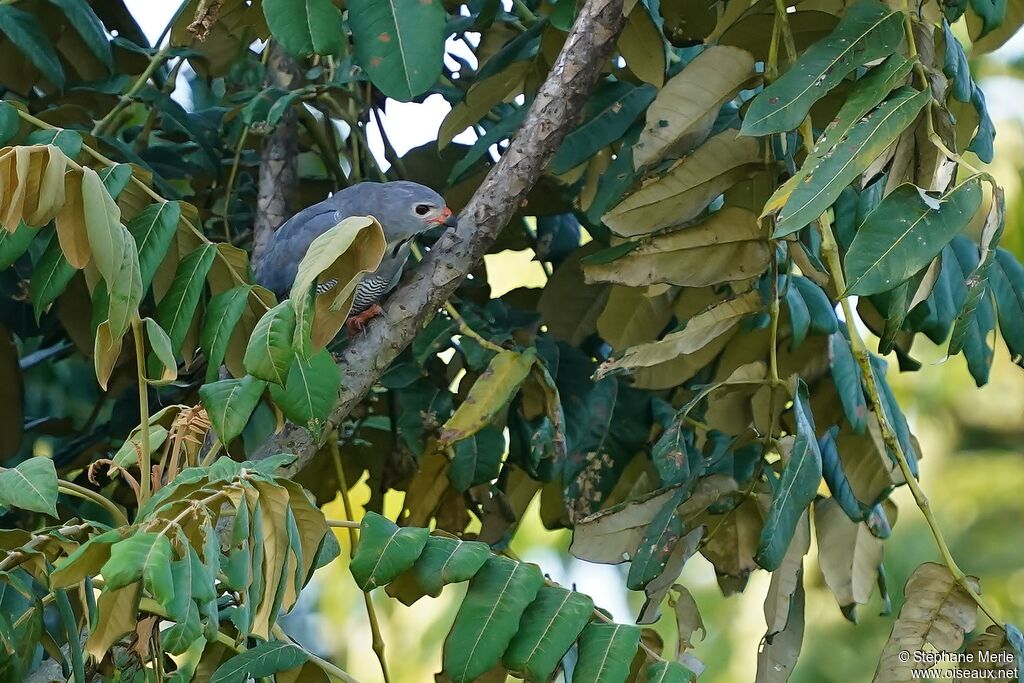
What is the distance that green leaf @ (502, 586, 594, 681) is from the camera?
177 cm

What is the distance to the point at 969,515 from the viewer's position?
9.02 m

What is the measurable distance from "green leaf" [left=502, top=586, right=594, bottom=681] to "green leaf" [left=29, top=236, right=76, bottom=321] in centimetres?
105

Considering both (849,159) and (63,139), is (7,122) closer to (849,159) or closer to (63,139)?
(63,139)

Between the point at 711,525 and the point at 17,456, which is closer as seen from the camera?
the point at 711,525

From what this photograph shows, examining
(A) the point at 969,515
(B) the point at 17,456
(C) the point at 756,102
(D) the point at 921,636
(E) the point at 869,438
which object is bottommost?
(B) the point at 17,456

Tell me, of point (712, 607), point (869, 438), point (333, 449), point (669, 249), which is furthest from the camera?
point (712, 607)

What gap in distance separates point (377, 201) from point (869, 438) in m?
1.45

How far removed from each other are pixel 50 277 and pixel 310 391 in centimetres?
68

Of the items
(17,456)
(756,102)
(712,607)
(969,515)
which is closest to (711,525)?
(756,102)

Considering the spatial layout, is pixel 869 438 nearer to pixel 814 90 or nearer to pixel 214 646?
pixel 814 90

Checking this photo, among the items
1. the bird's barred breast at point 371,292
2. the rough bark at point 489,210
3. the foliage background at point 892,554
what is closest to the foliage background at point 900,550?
the foliage background at point 892,554

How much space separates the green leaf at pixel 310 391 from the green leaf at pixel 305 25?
1.94 feet

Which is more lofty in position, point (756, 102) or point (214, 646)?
point (756, 102)

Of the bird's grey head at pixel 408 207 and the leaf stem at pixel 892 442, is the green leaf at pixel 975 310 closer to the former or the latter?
the leaf stem at pixel 892 442
